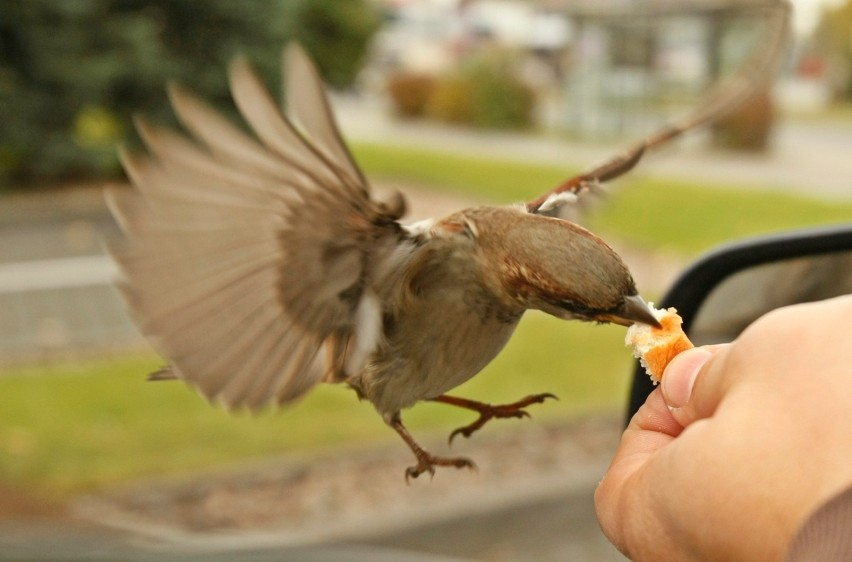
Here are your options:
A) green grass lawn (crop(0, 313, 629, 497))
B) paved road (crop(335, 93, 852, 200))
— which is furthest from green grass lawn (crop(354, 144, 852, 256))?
green grass lawn (crop(0, 313, 629, 497))

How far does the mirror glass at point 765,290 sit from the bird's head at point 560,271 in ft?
3.24

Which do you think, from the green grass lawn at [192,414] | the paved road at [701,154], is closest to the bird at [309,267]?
the green grass lawn at [192,414]

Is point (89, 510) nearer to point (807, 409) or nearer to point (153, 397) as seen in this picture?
point (153, 397)

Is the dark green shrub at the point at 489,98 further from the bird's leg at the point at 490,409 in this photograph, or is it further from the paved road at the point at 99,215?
the bird's leg at the point at 490,409

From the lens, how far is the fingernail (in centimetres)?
98

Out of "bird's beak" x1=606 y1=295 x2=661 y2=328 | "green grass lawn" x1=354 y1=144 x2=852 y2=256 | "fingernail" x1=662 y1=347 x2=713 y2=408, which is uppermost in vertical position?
"bird's beak" x1=606 y1=295 x2=661 y2=328

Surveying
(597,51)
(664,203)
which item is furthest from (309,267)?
(597,51)

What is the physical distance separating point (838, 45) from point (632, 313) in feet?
84.5

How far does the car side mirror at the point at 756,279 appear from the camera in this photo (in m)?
1.97

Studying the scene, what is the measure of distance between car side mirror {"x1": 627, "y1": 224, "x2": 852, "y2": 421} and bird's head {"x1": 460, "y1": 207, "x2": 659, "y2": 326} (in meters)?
0.95

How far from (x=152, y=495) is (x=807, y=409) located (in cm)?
436

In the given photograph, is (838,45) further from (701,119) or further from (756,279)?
(701,119)

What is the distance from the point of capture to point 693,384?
97cm

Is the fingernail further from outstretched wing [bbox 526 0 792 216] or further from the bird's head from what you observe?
outstretched wing [bbox 526 0 792 216]
